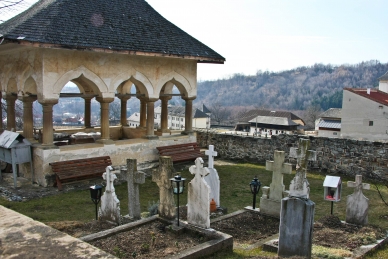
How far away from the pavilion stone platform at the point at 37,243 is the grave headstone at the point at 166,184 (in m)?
3.89

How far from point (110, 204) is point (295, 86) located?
155 m

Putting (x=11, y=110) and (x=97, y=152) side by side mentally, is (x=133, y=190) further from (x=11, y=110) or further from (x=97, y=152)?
(x=11, y=110)

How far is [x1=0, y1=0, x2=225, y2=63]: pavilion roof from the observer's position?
1027 centimetres

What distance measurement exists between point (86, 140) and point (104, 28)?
13.0 feet

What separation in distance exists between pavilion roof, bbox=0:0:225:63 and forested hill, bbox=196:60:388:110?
354 ft

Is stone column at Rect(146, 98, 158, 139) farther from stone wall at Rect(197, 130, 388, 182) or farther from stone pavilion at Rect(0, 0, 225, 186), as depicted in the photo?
stone wall at Rect(197, 130, 388, 182)

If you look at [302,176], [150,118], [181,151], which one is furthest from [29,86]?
[302,176]

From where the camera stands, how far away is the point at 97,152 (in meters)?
11.9

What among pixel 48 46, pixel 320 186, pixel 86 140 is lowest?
pixel 320 186

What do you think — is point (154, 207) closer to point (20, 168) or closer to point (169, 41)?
point (20, 168)

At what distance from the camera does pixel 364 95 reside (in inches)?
1494

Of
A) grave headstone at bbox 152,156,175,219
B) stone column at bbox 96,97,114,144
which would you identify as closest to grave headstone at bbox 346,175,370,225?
grave headstone at bbox 152,156,175,219

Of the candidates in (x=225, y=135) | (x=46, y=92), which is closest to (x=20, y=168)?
(x=46, y=92)

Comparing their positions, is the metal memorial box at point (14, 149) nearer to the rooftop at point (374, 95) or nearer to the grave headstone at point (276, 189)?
the grave headstone at point (276, 189)
